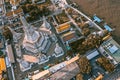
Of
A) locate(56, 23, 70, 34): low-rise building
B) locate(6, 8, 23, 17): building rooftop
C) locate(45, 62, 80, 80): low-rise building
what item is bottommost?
locate(45, 62, 80, 80): low-rise building

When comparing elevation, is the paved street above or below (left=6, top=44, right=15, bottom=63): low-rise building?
below

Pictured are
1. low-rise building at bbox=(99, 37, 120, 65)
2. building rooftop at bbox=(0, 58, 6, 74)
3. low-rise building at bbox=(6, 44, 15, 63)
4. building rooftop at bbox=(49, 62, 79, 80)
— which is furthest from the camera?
low-rise building at bbox=(6, 44, 15, 63)

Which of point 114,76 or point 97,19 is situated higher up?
point 97,19

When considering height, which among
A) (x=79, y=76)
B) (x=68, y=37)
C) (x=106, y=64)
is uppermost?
(x=68, y=37)

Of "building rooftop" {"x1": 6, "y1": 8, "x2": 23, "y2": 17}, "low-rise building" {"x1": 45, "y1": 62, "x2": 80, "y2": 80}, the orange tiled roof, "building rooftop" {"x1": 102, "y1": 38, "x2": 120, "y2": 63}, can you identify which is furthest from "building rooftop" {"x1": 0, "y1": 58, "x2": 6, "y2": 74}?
"building rooftop" {"x1": 102, "y1": 38, "x2": 120, "y2": 63}

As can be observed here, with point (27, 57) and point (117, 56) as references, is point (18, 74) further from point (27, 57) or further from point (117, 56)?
point (117, 56)

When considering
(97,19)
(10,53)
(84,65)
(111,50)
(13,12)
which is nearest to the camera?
(84,65)

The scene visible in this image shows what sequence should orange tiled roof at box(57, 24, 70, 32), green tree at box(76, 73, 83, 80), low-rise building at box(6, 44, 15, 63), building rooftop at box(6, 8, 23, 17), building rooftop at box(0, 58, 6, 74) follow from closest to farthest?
green tree at box(76, 73, 83, 80), building rooftop at box(0, 58, 6, 74), low-rise building at box(6, 44, 15, 63), orange tiled roof at box(57, 24, 70, 32), building rooftop at box(6, 8, 23, 17)

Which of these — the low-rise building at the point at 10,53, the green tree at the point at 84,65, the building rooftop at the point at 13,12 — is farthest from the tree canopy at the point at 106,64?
the building rooftop at the point at 13,12

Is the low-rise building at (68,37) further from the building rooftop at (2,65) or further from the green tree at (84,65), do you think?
the building rooftop at (2,65)

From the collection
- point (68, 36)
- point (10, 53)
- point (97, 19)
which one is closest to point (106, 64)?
point (68, 36)

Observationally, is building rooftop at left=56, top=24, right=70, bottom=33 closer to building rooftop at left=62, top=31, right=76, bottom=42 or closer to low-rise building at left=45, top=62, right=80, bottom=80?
building rooftop at left=62, top=31, right=76, bottom=42

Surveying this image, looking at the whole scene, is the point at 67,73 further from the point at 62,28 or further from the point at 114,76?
the point at 62,28
